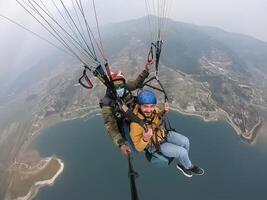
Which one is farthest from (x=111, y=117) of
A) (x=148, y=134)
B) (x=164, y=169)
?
(x=164, y=169)

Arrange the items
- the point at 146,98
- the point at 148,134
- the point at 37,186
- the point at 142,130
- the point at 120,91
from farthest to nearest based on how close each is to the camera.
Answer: the point at 37,186
the point at 120,91
the point at 146,98
the point at 142,130
the point at 148,134

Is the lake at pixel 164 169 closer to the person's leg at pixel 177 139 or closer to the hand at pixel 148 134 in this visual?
the person's leg at pixel 177 139

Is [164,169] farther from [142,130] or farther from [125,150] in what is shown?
[142,130]

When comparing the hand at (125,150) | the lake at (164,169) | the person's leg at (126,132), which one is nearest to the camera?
the hand at (125,150)

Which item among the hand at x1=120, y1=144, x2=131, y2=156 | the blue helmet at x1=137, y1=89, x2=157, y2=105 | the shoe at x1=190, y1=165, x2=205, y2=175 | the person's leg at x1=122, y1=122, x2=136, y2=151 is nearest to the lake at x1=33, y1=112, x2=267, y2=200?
the shoe at x1=190, y1=165, x2=205, y2=175

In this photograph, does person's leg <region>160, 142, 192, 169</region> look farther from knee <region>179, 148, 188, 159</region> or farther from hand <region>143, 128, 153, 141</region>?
hand <region>143, 128, 153, 141</region>

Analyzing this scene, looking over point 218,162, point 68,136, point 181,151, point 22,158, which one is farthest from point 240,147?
point 181,151

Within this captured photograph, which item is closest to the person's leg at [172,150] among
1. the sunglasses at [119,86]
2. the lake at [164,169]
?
the sunglasses at [119,86]

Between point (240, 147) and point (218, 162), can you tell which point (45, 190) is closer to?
point (218, 162)
